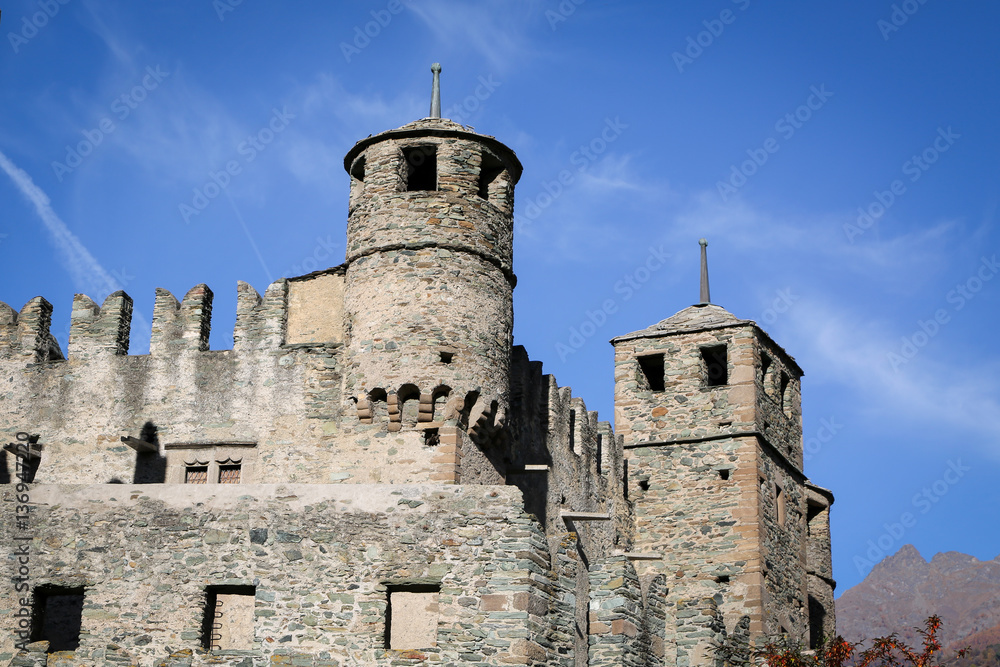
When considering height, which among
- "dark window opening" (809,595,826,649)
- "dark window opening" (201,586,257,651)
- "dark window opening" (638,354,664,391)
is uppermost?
"dark window opening" (638,354,664,391)

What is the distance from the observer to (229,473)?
844 inches

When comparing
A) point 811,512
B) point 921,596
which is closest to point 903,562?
point 921,596

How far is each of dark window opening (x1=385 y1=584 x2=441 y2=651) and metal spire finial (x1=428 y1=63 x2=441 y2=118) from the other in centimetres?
876

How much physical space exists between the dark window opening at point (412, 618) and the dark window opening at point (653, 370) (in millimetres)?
11609

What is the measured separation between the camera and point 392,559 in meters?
16.4

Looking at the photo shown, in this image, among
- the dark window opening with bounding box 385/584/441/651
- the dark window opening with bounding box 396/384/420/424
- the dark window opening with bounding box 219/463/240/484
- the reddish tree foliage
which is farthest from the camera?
the dark window opening with bounding box 219/463/240/484

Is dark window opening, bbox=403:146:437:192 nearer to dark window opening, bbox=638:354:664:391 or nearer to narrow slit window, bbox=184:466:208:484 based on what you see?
narrow slit window, bbox=184:466:208:484

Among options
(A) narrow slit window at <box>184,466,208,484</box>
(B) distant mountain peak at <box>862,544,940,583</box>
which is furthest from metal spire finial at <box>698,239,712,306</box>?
(B) distant mountain peak at <box>862,544,940,583</box>

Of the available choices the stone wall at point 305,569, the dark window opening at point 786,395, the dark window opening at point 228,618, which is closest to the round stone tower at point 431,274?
the stone wall at point 305,569

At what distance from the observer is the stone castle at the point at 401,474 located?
16.4 meters

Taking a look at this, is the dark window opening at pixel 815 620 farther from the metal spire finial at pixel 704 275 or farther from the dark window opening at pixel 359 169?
the dark window opening at pixel 359 169

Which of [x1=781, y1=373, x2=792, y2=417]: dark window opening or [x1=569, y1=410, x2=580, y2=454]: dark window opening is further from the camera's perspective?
[x1=781, y1=373, x2=792, y2=417]: dark window opening

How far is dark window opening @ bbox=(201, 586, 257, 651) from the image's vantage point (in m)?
16.6

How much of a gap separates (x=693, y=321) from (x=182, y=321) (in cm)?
1026
